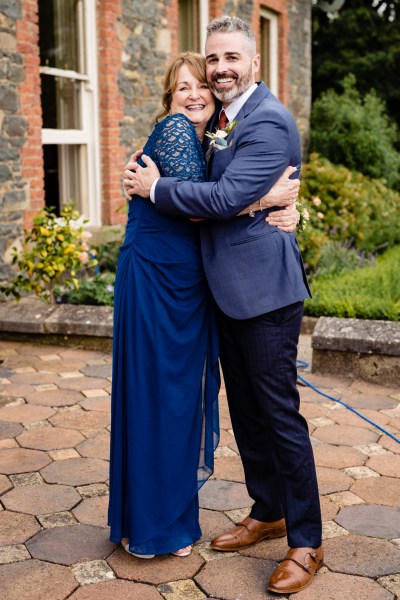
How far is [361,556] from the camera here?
2.84 meters

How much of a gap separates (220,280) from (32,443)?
171 centimetres

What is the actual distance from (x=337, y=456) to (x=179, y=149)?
189 centimetres

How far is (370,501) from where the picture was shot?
3.30 metres

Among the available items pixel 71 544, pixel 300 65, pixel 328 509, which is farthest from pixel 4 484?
pixel 300 65

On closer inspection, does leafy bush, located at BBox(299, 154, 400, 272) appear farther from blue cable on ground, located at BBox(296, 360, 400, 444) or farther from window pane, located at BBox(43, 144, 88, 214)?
blue cable on ground, located at BBox(296, 360, 400, 444)

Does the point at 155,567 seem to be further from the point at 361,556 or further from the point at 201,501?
the point at 361,556

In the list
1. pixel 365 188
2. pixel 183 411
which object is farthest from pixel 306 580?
pixel 365 188

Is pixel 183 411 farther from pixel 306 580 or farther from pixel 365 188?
pixel 365 188

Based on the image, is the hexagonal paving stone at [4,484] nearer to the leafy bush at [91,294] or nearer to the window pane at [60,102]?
the leafy bush at [91,294]

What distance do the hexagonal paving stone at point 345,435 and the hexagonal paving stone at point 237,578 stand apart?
1264 millimetres

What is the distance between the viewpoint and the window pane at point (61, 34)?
7043 mm

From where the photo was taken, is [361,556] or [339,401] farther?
[339,401]

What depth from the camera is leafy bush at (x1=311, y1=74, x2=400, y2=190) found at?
448 inches

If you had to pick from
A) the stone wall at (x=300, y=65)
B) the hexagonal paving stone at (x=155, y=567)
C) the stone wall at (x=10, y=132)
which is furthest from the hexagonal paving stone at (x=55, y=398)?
the stone wall at (x=300, y=65)
